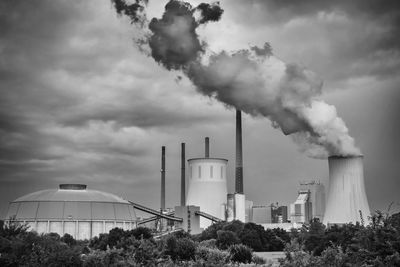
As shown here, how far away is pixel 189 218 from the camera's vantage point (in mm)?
73062

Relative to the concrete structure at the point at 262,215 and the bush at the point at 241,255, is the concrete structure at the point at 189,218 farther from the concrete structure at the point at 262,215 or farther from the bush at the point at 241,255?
the bush at the point at 241,255

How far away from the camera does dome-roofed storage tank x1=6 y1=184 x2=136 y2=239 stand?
65000 millimetres

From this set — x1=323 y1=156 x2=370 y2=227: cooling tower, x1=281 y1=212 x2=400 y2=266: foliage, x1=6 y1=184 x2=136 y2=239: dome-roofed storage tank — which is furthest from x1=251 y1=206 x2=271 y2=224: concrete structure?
x1=281 y1=212 x2=400 y2=266: foliage

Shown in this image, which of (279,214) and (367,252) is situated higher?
(279,214)

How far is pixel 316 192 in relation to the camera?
97.9 m

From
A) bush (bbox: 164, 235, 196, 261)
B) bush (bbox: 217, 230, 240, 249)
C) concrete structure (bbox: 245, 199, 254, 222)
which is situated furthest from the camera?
concrete structure (bbox: 245, 199, 254, 222)

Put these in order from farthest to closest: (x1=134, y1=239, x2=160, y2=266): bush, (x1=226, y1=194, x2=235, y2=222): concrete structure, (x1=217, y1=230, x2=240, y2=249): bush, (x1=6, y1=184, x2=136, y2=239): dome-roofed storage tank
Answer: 1. (x1=226, y1=194, x2=235, y2=222): concrete structure
2. (x1=6, y1=184, x2=136, y2=239): dome-roofed storage tank
3. (x1=217, y1=230, x2=240, y2=249): bush
4. (x1=134, y1=239, x2=160, y2=266): bush

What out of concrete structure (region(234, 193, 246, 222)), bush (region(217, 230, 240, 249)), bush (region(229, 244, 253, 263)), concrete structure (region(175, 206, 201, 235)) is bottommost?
bush (region(229, 244, 253, 263))

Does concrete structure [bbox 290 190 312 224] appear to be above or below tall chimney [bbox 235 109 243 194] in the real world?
below

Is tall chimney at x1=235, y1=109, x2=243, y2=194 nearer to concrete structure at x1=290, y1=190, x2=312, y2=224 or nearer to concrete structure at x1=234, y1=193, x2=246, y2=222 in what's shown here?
concrete structure at x1=234, y1=193, x2=246, y2=222

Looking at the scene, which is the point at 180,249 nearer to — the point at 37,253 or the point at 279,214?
the point at 37,253

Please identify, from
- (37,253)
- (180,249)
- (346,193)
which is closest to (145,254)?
(37,253)

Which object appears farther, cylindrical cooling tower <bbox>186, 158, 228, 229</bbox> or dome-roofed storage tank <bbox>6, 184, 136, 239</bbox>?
cylindrical cooling tower <bbox>186, 158, 228, 229</bbox>

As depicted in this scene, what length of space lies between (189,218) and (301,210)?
2453cm
